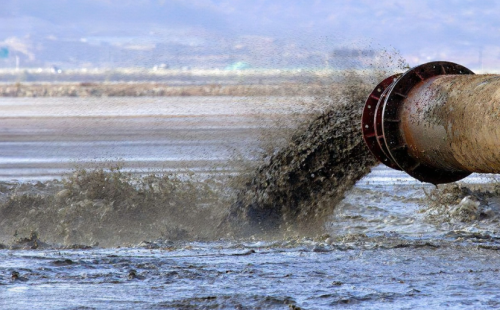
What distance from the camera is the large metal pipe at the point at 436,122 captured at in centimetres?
585

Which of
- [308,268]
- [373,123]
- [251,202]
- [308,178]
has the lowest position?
[308,268]

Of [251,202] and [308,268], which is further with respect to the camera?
[251,202]

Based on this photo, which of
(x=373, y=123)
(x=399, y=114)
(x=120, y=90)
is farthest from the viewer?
(x=120, y=90)

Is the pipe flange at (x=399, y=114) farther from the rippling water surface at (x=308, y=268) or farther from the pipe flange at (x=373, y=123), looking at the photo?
the rippling water surface at (x=308, y=268)

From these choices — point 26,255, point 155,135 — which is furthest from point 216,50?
point 26,255

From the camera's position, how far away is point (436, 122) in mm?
6316

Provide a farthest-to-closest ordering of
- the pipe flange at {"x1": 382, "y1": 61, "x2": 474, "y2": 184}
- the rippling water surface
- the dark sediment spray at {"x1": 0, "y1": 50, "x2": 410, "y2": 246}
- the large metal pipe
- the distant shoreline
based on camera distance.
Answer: the distant shoreline
the dark sediment spray at {"x1": 0, "y1": 50, "x2": 410, "y2": 246}
the pipe flange at {"x1": 382, "y1": 61, "x2": 474, "y2": 184}
the large metal pipe
the rippling water surface

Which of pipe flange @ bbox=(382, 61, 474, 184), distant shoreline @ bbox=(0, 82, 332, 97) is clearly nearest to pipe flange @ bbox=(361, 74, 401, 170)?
pipe flange @ bbox=(382, 61, 474, 184)

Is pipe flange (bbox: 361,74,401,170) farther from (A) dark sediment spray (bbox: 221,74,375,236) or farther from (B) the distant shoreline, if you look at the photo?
(B) the distant shoreline

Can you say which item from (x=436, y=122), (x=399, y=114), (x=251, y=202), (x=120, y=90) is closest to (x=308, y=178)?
(x=251, y=202)

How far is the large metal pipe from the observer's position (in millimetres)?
5848

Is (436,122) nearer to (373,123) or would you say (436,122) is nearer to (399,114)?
(399,114)

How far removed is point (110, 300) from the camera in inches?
190

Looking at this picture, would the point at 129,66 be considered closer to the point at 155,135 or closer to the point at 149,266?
the point at 155,135
